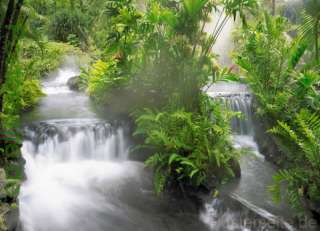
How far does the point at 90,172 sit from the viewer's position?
23.3 ft

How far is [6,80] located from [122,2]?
3140 millimetres

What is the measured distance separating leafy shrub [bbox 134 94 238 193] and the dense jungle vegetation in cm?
2

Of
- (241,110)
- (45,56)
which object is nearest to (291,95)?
(241,110)

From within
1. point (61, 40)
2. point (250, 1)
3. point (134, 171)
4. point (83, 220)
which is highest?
point (61, 40)

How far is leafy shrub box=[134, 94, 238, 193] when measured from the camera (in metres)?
6.10

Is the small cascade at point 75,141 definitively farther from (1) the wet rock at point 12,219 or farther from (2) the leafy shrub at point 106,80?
(1) the wet rock at point 12,219


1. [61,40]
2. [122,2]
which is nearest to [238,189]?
[122,2]

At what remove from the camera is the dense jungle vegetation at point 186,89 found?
518 centimetres

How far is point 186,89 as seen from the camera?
6.91 meters

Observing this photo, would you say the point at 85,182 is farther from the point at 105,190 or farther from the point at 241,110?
the point at 241,110

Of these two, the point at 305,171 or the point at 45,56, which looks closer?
the point at 305,171

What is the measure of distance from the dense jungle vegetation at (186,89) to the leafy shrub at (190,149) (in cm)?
2

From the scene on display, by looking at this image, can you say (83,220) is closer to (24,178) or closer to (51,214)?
(51,214)

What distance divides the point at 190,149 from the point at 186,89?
52.1 inches
